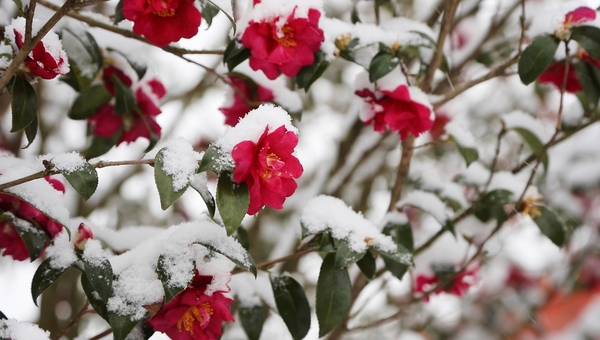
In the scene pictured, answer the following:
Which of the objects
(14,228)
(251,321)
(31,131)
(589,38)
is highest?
(589,38)

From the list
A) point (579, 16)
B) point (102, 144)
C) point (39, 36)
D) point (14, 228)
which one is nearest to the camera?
point (39, 36)

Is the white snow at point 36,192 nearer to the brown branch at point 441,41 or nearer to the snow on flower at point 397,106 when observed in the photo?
the snow on flower at point 397,106

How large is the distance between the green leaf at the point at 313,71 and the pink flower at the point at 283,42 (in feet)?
0.09

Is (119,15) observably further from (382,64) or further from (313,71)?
(382,64)

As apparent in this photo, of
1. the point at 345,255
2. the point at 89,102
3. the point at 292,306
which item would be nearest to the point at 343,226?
the point at 345,255

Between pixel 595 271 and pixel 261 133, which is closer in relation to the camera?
pixel 261 133

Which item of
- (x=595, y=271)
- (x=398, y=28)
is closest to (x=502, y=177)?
(x=398, y=28)

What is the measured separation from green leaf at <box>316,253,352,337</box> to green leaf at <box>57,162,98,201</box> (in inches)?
14.0

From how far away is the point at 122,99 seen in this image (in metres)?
1.04

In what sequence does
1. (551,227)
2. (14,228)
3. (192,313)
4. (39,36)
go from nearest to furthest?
1. (39,36)
2. (192,313)
3. (14,228)
4. (551,227)

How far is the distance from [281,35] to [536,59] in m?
0.44

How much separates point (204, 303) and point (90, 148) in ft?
1.93

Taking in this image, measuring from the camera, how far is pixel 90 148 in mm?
1152

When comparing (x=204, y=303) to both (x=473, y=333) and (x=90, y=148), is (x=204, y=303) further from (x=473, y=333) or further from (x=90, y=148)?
(x=473, y=333)
